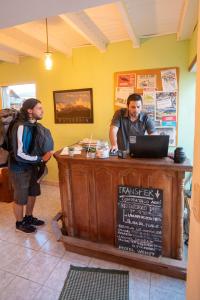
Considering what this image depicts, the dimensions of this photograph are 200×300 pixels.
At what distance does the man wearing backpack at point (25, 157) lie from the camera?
221 cm

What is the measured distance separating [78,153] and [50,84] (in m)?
2.31

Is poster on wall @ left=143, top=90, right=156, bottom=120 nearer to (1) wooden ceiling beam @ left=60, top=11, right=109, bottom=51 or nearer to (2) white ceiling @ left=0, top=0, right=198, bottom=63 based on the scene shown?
(2) white ceiling @ left=0, top=0, right=198, bottom=63

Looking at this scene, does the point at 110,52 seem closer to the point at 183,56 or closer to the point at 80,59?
the point at 80,59

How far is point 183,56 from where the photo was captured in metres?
3.01

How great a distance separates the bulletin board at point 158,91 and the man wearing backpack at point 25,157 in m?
1.65

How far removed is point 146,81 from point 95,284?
9.21 ft

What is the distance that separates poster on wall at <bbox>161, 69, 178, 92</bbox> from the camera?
310 centimetres

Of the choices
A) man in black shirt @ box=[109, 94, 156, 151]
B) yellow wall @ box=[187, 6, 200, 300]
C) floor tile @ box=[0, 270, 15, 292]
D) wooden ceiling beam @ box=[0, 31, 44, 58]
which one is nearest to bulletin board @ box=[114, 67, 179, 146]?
man in black shirt @ box=[109, 94, 156, 151]

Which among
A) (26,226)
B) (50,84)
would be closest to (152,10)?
(50,84)

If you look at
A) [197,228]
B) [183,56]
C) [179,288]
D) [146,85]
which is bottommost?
[179,288]

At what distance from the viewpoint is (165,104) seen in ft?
10.5

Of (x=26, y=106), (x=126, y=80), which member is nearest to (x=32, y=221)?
(x=26, y=106)

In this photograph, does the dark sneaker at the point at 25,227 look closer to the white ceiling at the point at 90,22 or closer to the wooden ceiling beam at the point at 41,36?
the white ceiling at the point at 90,22

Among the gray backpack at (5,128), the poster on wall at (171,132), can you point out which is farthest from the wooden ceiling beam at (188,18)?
the gray backpack at (5,128)
